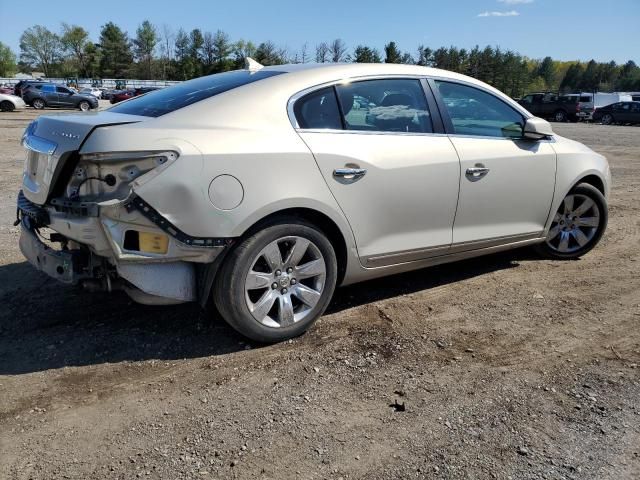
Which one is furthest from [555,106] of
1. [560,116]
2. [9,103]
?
[9,103]

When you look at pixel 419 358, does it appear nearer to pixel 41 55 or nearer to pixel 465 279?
pixel 465 279

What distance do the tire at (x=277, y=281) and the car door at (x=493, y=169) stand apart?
1198mm

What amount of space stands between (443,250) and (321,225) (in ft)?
3.56

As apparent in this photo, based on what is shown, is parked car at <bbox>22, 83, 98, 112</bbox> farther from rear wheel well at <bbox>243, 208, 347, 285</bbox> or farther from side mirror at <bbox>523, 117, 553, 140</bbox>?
rear wheel well at <bbox>243, 208, 347, 285</bbox>

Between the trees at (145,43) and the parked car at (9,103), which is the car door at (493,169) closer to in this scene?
the parked car at (9,103)

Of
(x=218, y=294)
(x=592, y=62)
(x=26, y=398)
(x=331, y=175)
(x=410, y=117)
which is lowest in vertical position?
(x=26, y=398)

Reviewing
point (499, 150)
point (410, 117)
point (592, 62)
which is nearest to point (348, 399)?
point (410, 117)

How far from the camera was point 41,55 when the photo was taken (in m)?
111

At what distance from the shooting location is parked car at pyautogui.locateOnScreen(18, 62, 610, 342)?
2889mm

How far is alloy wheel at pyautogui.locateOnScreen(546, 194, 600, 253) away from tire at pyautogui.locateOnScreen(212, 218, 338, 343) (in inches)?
101

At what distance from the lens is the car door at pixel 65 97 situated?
1377 inches

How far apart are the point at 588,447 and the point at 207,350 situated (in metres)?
2.09

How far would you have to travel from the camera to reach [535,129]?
4.37 m

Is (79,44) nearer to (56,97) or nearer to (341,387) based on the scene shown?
(56,97)
